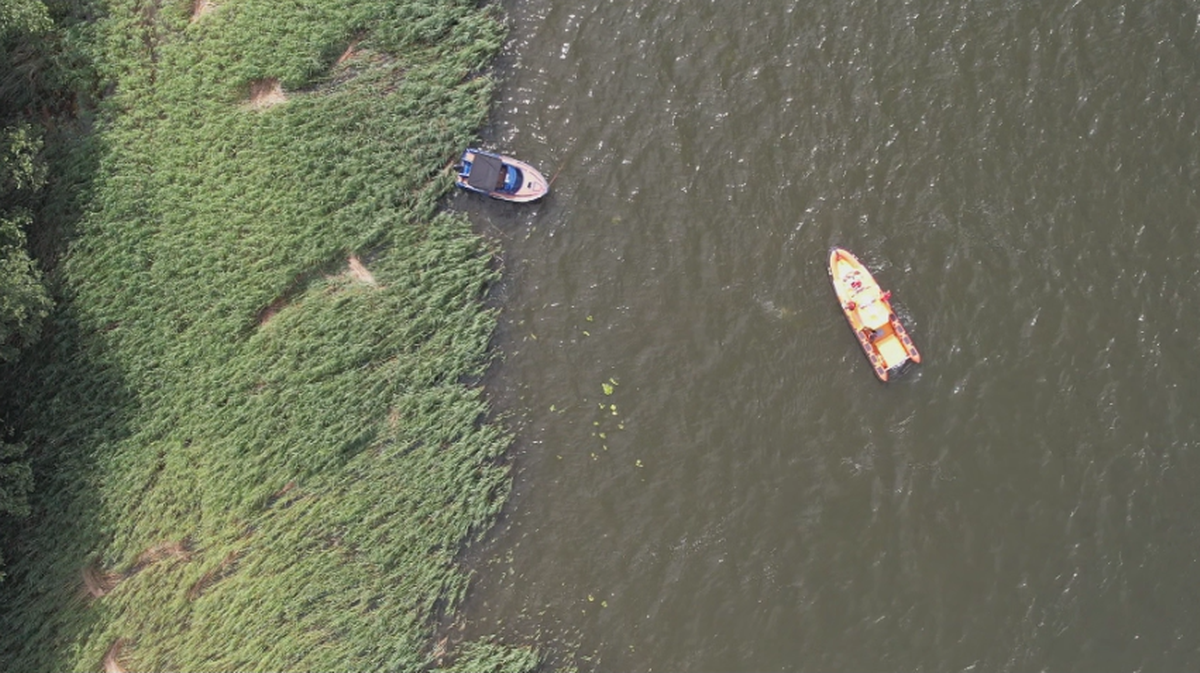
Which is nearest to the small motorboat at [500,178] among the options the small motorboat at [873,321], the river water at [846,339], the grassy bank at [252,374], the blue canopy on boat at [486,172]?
the blue canopy on boat at [486,172]

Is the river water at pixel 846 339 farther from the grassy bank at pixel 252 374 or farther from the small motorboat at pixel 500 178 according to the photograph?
the grassy bank at pixel 252 374

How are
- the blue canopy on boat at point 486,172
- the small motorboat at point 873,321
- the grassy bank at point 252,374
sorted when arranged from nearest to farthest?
the grassy bank at point 252,374, the small motorboat at point 873,321, the blue canopy on boat at point 486,172

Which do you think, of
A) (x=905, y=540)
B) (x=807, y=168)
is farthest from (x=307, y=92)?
(x=905, y=540)

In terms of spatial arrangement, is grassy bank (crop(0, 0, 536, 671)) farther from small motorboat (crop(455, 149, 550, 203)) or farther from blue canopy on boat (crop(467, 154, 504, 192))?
blue canopy on boat (crop(467, 154, 504, 192))

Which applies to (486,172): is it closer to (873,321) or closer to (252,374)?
(252,374)

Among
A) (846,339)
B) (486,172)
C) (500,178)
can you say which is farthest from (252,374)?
(846,339)

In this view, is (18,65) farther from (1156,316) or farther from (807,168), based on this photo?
(1156,316)
